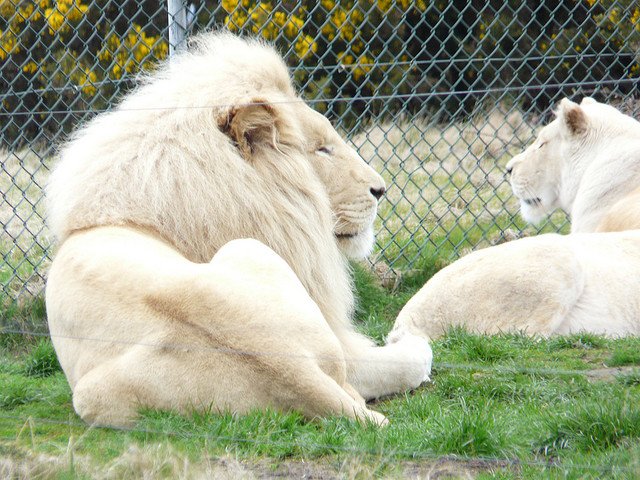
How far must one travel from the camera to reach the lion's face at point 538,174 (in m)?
7.43

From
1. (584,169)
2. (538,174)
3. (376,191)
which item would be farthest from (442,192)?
(376,191)

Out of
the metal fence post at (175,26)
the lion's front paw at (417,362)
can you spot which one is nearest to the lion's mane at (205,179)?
the lion's front paw at (417,362)

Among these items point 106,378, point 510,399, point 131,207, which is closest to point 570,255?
point 510,399

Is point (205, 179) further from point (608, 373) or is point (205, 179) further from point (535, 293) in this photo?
point (535, 293)

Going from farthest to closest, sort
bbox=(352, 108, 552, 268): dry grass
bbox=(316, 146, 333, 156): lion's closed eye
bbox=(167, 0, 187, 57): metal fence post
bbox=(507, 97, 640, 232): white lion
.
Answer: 1. bbox=(352, 108, 552, 268): dry grass
2. bbox=(507, 97, 640, 232): white lion
3. bbox=(167, 0, 187, 57): metal fence post
4. bbox=(316, 146, 333, 156): lion's closed eye

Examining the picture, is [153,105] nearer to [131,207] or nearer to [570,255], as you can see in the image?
[131,207]

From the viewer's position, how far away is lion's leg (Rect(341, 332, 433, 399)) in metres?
4.16

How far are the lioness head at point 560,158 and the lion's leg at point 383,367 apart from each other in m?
3.25

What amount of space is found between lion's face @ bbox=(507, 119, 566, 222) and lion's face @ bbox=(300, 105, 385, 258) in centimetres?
295

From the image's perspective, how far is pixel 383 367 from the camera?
4.23 m

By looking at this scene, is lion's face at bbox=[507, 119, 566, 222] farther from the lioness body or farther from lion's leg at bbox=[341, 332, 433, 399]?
lion's leg at bbox=[341, 332, 433, 399]

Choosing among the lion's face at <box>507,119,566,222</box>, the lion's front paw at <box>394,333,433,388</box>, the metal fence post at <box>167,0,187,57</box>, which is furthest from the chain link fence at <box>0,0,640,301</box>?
the lion's front paw at <box>394,333,433,388</box>

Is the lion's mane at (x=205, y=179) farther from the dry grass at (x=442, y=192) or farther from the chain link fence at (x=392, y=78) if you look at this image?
the dry grass at (x=442, y=192)

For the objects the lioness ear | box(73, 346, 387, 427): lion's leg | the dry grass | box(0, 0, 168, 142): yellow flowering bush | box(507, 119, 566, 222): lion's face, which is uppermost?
the lioness ear
